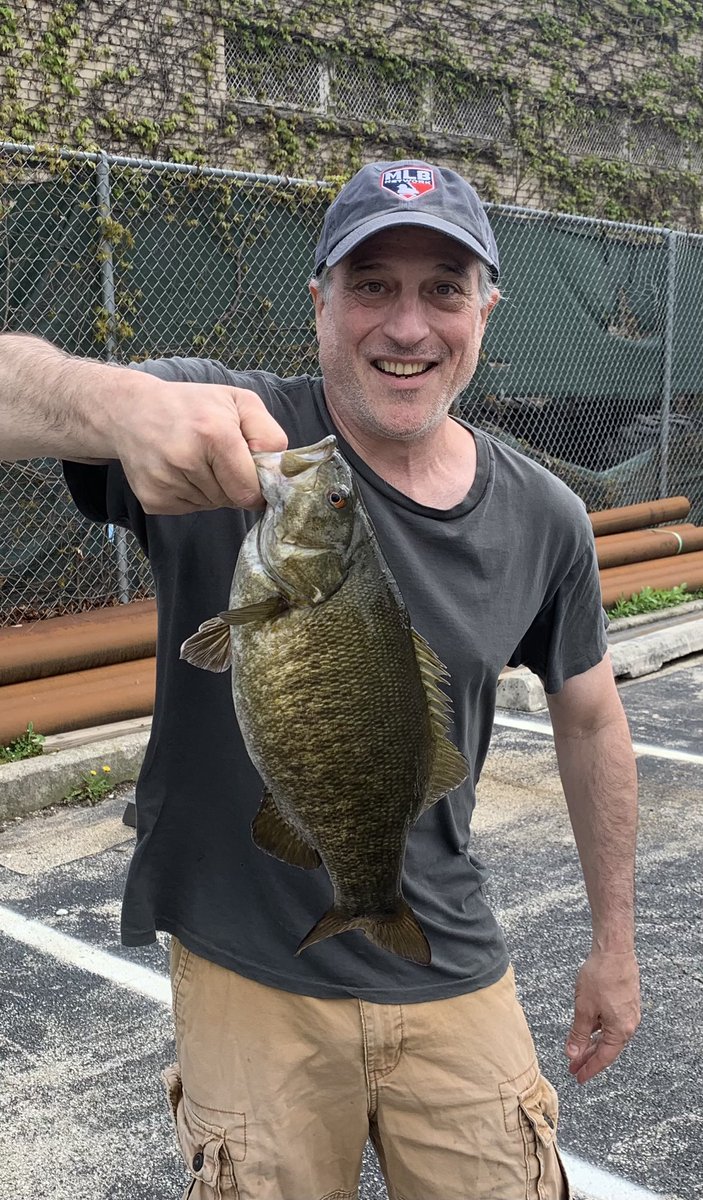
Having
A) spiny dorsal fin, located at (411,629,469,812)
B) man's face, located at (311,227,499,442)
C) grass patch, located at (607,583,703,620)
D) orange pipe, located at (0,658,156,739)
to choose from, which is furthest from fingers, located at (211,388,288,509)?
grass patch, located at (607,583,703,620)

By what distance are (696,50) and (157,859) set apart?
18.5m

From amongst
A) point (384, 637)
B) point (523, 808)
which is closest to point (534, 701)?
point (523, 808)

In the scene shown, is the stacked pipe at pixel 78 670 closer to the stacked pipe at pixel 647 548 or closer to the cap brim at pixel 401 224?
the stacked pipe at pixel 647 548

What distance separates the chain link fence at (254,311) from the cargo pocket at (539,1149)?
5497 mm

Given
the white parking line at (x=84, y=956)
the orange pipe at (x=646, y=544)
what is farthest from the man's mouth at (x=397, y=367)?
the orange pipe at (x=646, y=544)

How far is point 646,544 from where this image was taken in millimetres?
10797

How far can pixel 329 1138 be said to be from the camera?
2234 millimetres

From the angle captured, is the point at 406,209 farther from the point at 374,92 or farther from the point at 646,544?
the point at 374,92

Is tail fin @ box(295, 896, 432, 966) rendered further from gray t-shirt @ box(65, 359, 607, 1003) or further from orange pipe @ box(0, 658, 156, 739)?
orange pipe @ box(0, 658, 156, 739)

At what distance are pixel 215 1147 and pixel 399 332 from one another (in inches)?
62.8

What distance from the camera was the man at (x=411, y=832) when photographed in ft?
7.17

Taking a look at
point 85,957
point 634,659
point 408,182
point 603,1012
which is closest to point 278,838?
point 603,1012

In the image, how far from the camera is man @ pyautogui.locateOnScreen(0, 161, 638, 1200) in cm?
219

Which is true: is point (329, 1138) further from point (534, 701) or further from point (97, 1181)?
point (534, 701)
